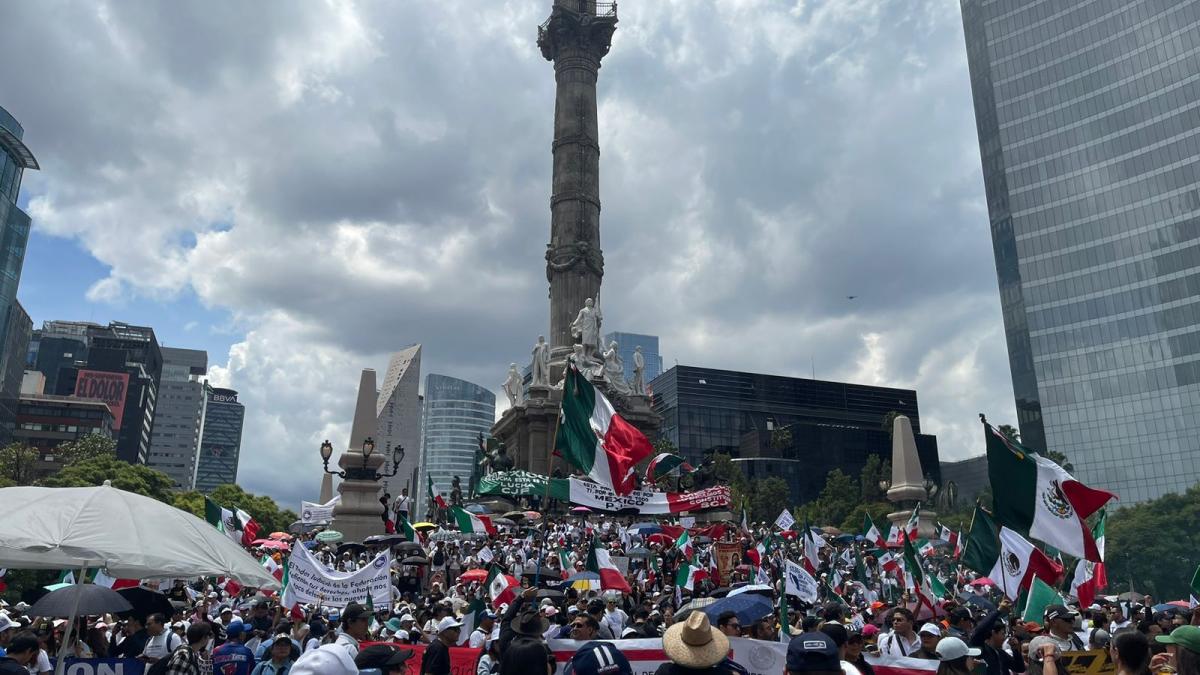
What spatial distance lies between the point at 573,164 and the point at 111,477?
39601 mm

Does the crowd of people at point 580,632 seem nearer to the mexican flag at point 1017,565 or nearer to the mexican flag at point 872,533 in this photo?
the mexican flag at point 1017,565

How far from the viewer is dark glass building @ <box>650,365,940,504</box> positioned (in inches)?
4429

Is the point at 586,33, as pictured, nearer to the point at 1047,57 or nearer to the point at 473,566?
the point at 473,566

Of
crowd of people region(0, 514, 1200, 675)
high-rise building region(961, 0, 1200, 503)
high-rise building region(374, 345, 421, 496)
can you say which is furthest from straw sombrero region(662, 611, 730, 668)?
high-rise building region(374, 345, 421, 496)

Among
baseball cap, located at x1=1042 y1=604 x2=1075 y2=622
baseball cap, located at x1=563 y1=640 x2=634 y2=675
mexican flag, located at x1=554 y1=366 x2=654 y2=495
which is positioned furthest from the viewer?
mexican flag, located at x1=554 y1=366 x2=654 y2=495

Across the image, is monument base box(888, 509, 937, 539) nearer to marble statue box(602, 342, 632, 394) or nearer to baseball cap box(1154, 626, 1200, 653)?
marble statue box(602, 342, 632, 394)

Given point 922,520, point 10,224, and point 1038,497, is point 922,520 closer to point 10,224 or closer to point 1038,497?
point 1038,497

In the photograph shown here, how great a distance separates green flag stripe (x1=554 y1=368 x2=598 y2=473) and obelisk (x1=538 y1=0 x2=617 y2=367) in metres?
35.3

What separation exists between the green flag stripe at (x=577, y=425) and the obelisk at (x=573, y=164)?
35.3m

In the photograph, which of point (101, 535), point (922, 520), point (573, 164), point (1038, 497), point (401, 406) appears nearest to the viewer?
point (101, 535)

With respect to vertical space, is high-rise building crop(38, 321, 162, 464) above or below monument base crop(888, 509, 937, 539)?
above

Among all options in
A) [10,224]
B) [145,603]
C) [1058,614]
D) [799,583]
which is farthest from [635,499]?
[10,224]

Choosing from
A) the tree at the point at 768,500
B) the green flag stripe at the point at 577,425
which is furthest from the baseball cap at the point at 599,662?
the tree at the point at 768,500

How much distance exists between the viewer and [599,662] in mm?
5766
